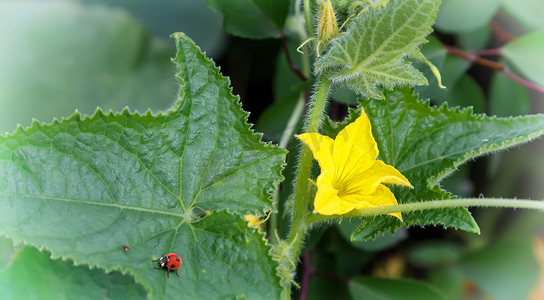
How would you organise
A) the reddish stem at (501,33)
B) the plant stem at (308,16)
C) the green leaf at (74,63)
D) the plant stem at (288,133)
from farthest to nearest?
the reddish stem at (501,33), the green leaf at (74,63), the plant stem at (288,133), the plant stem at (308,16)

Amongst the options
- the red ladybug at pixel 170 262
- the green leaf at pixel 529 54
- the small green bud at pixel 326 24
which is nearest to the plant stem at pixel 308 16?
the small green bud at pixel 326 24

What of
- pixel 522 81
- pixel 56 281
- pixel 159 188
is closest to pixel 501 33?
pixel 522 81

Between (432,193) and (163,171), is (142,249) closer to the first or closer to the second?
(163,171)

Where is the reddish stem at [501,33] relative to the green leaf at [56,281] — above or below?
above

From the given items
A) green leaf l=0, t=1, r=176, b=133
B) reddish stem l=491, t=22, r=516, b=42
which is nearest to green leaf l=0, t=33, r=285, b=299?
green leaf l=0, t=1, r=176, b=133

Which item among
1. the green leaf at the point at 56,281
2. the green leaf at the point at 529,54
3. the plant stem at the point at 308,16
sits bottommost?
the green leaf at the point at 56,281

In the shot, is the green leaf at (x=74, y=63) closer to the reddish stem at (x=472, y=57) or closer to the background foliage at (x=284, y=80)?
the background foliage at (x=284, y=80)
